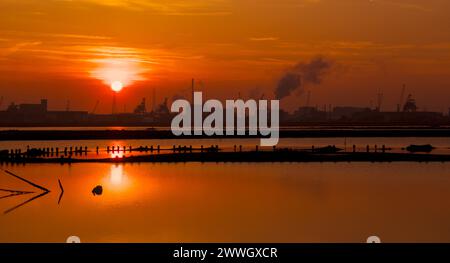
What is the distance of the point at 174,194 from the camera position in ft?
127

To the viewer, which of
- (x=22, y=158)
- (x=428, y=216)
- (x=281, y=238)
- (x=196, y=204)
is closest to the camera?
(x=281, y=238)

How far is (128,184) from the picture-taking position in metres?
43.3

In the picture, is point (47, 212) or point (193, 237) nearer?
point (193, 237)

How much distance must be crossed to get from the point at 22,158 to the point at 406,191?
36.4 metres

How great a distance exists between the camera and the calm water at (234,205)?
26047 millimetres

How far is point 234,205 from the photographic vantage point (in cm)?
3391

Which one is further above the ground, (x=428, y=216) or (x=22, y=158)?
(x=22, y=158)

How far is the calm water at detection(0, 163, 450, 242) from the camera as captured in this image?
26047mm

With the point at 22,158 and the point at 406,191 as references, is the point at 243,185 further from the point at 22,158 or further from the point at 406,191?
the point at 22,158

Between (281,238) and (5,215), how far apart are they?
13551mm

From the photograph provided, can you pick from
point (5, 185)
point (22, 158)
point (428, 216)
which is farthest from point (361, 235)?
point (22, 158)
